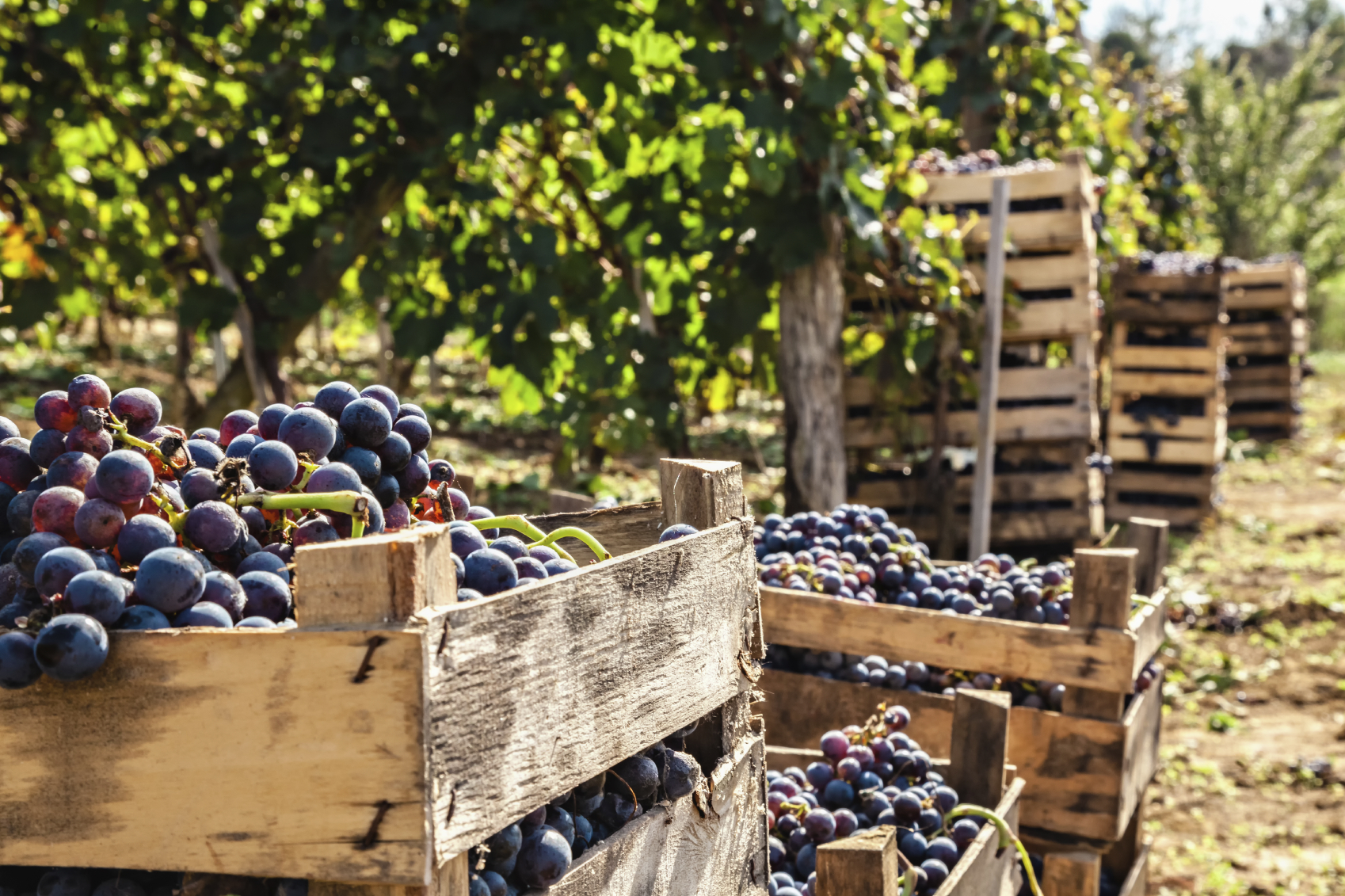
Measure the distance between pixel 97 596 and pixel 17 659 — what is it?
3.0 inches

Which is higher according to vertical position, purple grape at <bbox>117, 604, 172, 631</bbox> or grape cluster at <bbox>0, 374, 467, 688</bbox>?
grape cluster at <bbox>0, 374, 467, 688</bbox>

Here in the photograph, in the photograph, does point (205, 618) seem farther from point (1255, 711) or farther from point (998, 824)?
point (1255, 711)

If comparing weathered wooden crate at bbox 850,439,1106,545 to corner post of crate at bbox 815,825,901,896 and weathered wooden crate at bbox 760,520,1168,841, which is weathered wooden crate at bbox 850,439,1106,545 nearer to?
weathered wooden crate at bbox 760,520,1168,841

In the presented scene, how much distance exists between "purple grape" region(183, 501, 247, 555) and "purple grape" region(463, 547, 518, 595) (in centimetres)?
21

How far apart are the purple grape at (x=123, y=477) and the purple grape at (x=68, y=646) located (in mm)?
125

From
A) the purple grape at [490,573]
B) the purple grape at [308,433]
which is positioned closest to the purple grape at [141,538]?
the purple grape at [308,433]

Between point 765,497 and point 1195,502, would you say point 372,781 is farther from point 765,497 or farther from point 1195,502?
point 1195,502

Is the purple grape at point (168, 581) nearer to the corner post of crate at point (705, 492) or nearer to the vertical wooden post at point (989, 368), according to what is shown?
the corner post of crate at point (705, 492)

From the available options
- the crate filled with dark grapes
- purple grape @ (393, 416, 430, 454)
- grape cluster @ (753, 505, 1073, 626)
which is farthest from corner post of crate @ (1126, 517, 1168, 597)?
purple grape @ (393, 416, 430, 454)

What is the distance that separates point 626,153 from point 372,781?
4660mm

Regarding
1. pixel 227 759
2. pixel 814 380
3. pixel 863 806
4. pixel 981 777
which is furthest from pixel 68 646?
pixel 814 380

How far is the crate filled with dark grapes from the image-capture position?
82 cm

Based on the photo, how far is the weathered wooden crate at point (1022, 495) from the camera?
500cm

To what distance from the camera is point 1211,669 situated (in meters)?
5.05
